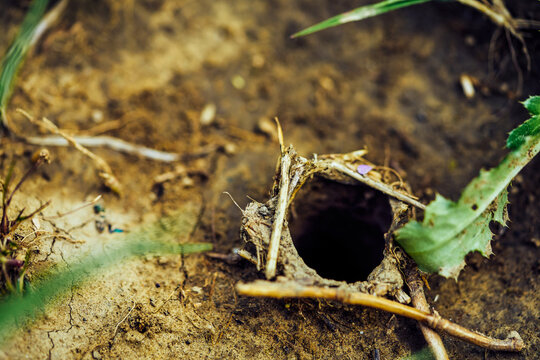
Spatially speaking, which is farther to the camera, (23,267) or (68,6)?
(68,6)

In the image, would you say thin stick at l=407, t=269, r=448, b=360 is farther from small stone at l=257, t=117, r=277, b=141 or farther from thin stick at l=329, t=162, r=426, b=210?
small stone at l=257, t=117, r=277, b=141

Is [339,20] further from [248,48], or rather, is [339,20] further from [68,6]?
[68,6]

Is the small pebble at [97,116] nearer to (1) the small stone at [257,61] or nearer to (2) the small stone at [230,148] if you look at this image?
(2) the small stone at [230,148]

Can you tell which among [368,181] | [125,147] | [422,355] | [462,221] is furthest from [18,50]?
[422,355]

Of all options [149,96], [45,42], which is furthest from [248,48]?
[45,42]

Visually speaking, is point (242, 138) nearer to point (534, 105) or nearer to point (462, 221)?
point (462, 221)

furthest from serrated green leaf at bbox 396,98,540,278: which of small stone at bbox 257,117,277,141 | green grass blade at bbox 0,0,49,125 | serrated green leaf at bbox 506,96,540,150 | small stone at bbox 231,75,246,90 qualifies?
green grass blade at bbox 0,0,49,125
